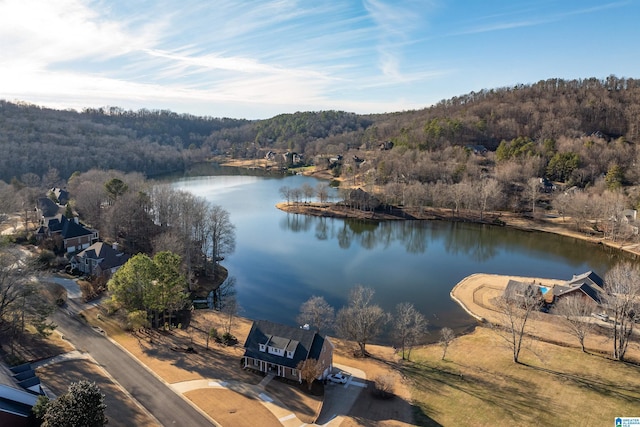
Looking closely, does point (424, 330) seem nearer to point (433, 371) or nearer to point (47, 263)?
point (433, 371)

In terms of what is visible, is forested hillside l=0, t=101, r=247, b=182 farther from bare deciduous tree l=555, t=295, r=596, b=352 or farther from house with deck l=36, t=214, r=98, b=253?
bare deciduous tree l=555, t=295, r=596, b=352

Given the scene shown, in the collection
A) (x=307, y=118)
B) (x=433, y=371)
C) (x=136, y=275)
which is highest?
(x=307, y=118)

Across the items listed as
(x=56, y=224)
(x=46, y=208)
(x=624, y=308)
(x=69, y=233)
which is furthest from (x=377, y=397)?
(x=46, y=208)

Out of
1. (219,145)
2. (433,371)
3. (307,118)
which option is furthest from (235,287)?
(307,118)

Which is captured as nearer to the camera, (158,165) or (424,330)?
(424,330)

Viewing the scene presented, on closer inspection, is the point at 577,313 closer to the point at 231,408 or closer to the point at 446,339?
the point at 446,339

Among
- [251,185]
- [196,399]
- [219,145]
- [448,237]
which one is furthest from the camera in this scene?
[219,145]
